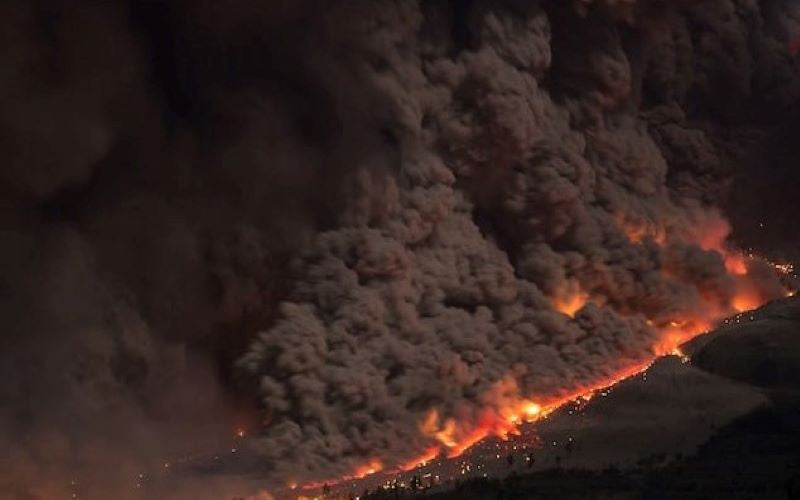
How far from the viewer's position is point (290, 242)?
11.4 metres

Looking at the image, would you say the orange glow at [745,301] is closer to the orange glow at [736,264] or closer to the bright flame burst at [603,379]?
the bright flame burst at [603,379]

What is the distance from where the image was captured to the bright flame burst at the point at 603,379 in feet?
35.3

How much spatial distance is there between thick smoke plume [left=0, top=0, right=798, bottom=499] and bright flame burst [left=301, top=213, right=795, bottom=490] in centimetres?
5

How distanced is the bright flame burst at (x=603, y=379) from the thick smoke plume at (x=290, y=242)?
53 millimetres

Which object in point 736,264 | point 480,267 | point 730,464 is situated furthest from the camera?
point 736,264

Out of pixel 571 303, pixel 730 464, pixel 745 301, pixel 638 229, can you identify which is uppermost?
pixel 638 229

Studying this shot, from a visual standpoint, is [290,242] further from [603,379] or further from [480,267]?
[603,379]

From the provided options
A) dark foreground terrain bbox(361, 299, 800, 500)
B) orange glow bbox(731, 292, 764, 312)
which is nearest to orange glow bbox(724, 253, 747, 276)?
orange glow bbox(731, 292, 764, 312)

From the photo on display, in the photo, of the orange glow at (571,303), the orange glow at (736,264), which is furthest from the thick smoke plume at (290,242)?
the orange glow at (736,264)

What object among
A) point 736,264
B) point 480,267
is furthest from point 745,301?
point 480,267

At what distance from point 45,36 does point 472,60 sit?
14.5ft

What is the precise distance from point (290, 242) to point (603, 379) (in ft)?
12.1

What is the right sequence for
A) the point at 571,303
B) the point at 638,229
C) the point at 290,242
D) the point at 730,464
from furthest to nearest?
1. the point at 638,229
2. the point at 571,303
3. the point at 290,242
4. the point at 730,464

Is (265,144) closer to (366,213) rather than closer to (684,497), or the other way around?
(366,213)
